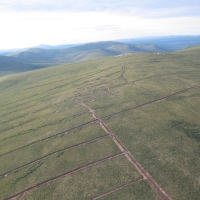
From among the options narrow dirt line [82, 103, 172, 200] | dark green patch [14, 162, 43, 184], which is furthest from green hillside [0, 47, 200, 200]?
dark green patch [14, 162, 43, 184]

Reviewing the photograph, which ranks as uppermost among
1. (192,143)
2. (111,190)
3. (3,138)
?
(192,143)

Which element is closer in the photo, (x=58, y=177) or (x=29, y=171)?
(x=58, y=177)

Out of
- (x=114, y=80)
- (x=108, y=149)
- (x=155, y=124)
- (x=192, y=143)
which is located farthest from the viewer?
(x=114, y=80)

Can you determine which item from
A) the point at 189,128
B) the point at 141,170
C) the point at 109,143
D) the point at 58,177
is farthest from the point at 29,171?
the point at 189,128

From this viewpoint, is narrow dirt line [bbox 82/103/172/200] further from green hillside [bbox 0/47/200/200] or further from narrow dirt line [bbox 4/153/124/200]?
narrow dirt line [bbox 4/153/124/200]

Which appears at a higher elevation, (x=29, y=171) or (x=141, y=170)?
(x=141, y=170)

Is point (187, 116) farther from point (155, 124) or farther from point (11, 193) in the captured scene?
point (11, 193)

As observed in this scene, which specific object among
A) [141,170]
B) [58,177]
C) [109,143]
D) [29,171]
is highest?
[141,170]

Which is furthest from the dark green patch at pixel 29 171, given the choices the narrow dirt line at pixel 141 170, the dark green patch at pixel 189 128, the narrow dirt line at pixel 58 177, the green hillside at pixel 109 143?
the dark green patch at pixel 189 128

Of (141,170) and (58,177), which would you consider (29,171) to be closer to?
(58,177)

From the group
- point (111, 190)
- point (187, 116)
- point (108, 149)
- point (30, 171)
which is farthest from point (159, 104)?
point (30, 171)
